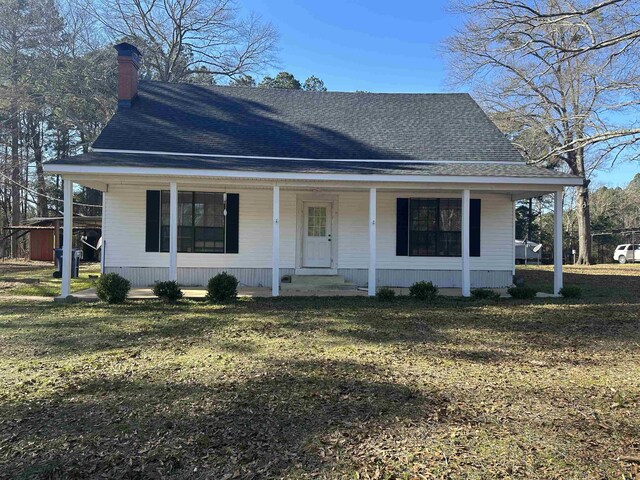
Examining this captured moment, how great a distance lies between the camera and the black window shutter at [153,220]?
11969 millimetres

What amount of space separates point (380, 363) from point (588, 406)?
2126mm

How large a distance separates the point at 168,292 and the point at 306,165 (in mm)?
4294

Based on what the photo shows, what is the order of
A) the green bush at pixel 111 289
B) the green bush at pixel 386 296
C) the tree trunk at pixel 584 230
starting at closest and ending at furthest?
the green bush at pixel 111 289
the green bush at pixel 386 296
the tree trunk at pixel 584 230

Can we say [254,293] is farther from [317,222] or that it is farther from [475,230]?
[475,230]

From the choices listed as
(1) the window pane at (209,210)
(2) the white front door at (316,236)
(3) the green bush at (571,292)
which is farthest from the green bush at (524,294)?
(1) the window pane at (209,210)

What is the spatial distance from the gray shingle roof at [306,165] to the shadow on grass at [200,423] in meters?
6.18

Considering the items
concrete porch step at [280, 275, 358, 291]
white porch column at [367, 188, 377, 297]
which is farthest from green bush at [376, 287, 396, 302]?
concrete porch step at [280, 275, 358, 291]

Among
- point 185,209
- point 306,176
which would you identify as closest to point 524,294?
point 306,176

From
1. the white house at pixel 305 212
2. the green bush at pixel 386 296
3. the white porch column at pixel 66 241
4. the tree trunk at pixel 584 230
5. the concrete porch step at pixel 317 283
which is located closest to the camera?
the white porch column at pixel 66 241

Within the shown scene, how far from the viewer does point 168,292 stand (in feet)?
32.3

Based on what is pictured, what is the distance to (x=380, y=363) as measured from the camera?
17.5ft

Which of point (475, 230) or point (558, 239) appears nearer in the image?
point (558, 239)

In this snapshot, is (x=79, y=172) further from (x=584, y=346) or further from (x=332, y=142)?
(x=584, y=346)

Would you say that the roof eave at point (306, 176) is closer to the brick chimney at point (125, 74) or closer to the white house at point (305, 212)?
the white house at point (305, 212)
